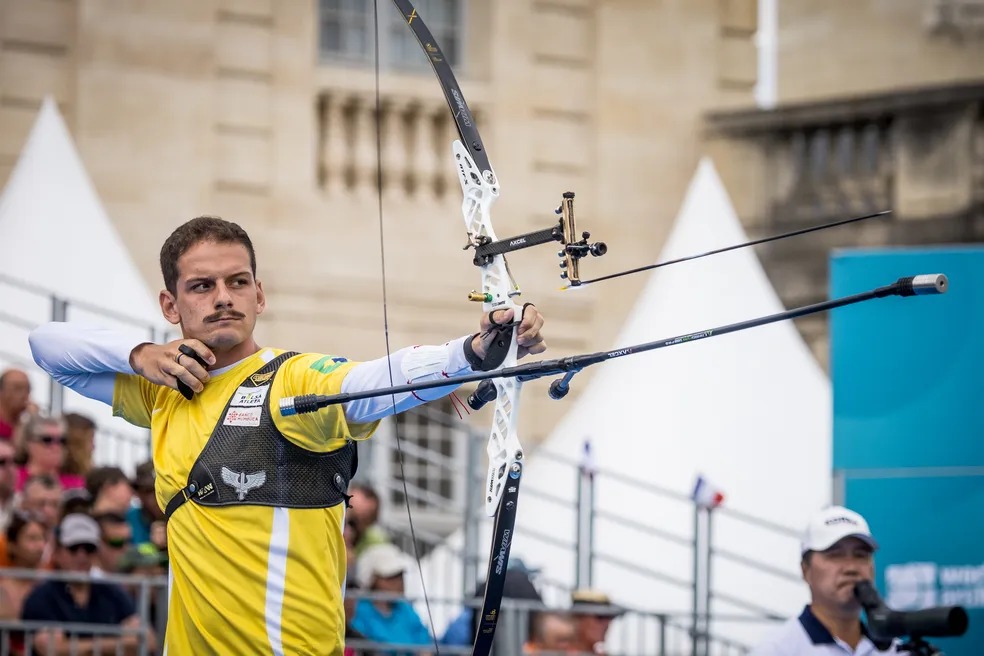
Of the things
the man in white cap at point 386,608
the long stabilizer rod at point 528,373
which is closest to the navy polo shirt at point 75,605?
the man in white cap at point 386,608

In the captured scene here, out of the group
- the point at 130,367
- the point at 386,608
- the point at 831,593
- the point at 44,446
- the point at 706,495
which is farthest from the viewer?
the point at 706,495

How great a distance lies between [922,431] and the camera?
28.3 ft

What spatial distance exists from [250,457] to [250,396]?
0.16m

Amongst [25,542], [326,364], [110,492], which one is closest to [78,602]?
[25,542]

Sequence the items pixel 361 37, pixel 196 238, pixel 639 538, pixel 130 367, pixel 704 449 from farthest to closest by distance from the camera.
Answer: pixel 361 37 < pixel 704 449 < pixel 639 538 < pixel 130 367 < pixel 196 238

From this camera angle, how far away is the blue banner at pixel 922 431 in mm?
8547

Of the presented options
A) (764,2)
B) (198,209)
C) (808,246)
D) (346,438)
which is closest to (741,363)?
(808,246)

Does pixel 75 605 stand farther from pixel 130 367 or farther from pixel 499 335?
pixel 499 335

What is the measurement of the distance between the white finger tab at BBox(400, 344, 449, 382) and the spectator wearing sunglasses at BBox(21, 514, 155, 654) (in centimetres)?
400

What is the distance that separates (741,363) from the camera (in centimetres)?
1148

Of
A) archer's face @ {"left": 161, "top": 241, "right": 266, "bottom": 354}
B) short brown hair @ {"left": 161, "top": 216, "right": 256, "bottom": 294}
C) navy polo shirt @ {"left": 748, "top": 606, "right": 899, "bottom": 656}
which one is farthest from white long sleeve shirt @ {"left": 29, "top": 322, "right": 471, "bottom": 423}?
navy polo shirt @ {"left": 748, "top": 606, "right": 899, "bottom": 656}

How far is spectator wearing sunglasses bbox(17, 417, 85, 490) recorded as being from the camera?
30.2ft

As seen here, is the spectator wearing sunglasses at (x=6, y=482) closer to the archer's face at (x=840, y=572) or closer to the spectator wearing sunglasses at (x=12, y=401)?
the spectator wearing sunglasses at (x=12, y=401)

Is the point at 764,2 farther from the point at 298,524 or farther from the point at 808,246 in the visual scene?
the point at 298,524
